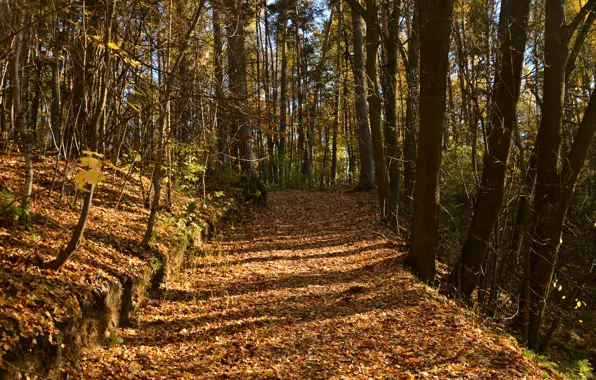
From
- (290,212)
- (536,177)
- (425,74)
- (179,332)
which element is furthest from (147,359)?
→ (290,212)

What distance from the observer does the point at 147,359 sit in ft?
14.5

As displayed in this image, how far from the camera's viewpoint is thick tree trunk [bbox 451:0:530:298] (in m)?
6.91

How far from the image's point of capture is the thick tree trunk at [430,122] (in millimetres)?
6902

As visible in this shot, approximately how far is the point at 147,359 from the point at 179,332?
0.76 meters

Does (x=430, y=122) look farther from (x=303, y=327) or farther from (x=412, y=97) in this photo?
(x=303, y=327)

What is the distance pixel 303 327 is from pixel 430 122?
3984mm

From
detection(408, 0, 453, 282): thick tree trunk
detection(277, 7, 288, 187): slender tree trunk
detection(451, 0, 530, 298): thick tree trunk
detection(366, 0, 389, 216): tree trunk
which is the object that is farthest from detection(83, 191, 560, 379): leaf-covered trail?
detection(277, 7, 288, 187): slender tree trunk

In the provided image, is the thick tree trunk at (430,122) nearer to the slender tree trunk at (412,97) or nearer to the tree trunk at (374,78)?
the slender tree trunk at (412,97)

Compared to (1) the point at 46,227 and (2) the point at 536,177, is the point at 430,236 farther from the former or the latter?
(1) the point at 46,227

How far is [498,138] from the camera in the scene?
7293mm

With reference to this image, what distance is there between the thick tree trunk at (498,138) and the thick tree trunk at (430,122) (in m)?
0.73

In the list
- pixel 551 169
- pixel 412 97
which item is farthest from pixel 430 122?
pixel 551 169

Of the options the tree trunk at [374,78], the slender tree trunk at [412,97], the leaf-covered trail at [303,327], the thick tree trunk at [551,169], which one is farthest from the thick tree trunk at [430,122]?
the tree trunk at [374,78]

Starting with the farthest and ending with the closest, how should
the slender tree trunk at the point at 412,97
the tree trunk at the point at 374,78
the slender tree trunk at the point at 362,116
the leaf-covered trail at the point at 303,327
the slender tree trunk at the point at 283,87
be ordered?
1. the slender tree trunk at the point at 283,87
2. the slender tree trunk at the point at 362,116
3. the tree trunk at the point at 374,78
4. the slender tree trunk at the point at 412,97
5. the leaf-covered trail at the point at 303,327
